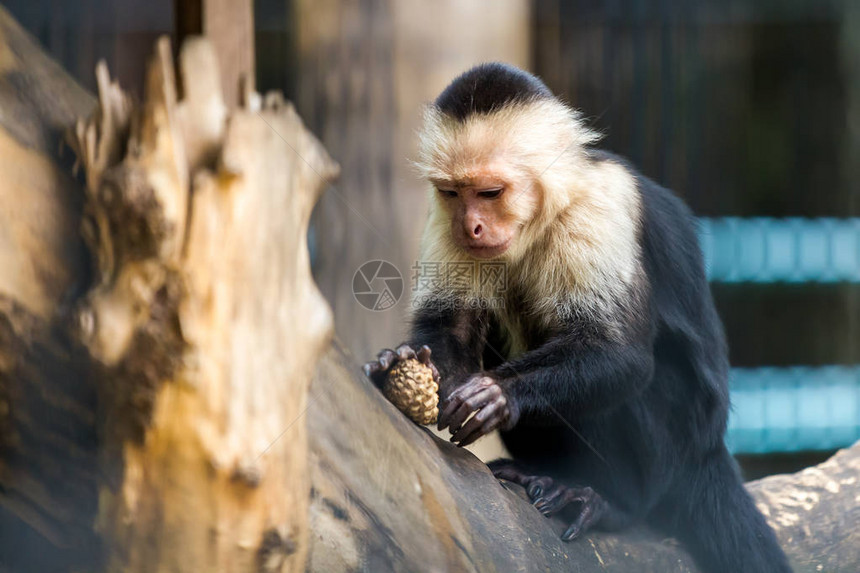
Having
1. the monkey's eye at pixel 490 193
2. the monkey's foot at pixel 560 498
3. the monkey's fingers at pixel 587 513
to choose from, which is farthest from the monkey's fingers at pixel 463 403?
the monkey's eye at pixel 490 193

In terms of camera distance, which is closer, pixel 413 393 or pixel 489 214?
pixel 413 393

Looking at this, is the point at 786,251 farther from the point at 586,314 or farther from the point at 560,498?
the point at 560,498

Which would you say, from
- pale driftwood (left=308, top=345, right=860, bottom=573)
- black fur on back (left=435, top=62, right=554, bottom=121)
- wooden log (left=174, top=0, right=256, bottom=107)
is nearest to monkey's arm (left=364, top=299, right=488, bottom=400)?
pale driftwood (left=308, top=345, right=860, bottom=573)

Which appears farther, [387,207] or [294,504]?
[387,207]

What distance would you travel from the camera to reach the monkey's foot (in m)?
1.93

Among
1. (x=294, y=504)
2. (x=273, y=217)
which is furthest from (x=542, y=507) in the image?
(x=273, y=217)

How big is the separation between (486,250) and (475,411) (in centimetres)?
45

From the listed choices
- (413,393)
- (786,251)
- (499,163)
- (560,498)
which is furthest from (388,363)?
(786,251)

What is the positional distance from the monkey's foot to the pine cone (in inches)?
14.1

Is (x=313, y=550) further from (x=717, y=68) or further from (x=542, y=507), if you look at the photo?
(x=717, y=68)

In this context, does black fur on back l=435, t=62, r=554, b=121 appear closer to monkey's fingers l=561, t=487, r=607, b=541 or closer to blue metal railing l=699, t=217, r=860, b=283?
monkey's fingers l=561, t=487, r=607, b=541

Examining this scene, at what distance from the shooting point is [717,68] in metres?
4.32

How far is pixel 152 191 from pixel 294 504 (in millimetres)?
432

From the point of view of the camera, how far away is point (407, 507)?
146 centimetres
